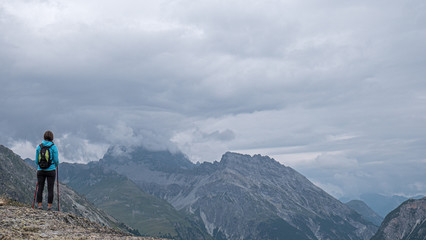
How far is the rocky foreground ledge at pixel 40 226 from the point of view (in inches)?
816

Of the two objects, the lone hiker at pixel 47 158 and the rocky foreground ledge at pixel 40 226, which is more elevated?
the lone hiker at pixel 47 158

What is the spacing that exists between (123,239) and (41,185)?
9894 millimetres

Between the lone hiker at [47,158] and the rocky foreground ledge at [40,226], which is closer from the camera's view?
the rocky foreground ledge at [40,226]

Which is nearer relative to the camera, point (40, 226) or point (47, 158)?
point (40, 226)

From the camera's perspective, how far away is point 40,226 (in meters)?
23.4

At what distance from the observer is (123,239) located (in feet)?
74.0

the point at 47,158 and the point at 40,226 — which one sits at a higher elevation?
the point at 47,158

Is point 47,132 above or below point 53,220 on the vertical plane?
above

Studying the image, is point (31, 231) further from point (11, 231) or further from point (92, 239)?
point (92, 239)

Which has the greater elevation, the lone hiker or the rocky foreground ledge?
the lone hiker

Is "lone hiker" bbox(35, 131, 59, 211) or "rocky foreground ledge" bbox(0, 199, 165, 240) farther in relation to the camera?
"lone hiker" bbox(35, 131, 59, 211)

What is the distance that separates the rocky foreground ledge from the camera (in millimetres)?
20719

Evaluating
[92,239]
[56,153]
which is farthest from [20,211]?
[92,239]

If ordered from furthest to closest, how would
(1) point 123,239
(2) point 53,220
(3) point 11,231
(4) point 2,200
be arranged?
(4) point 2,200 < (2) point 53,220 < (1) point 123,239 < (3) point 11,231
